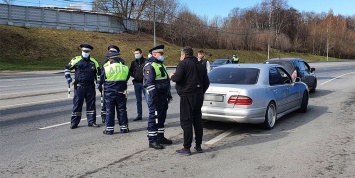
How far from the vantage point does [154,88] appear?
6125 millimetres

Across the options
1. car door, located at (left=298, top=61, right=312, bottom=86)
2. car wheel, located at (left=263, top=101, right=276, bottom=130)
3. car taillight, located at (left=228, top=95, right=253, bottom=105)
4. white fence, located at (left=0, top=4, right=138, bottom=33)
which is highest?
white fence, located at (left=0, top=4, right=138, bottom=33)

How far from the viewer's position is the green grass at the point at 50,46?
35.2m

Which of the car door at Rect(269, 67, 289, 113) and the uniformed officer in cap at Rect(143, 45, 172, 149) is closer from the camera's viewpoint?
the uniformed officer in cap at Rect(143, 45, 172, 149)

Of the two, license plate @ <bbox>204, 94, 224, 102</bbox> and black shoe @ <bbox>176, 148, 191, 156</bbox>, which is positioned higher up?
license plate @ <bbox>204, 94, 224, 102</bbox>

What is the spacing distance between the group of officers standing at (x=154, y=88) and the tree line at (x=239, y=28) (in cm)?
3548

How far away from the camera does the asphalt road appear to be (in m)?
4.98

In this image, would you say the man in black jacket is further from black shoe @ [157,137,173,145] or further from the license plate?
black shoe @ [157,137,173,145]

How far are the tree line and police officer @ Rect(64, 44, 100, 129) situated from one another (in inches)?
1391

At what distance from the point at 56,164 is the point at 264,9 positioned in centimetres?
9851

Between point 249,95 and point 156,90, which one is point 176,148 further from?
point 249,95

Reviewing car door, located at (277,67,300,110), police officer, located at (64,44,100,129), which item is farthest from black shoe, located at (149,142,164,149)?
car door, located at (277,67,300,110)

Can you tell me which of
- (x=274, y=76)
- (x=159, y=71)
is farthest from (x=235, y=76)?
(x=159, y=71)

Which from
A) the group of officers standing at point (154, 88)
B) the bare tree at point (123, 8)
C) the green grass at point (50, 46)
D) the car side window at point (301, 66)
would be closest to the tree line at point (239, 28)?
the bare tree at point (123, 8)

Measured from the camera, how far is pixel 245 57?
60.2 m
